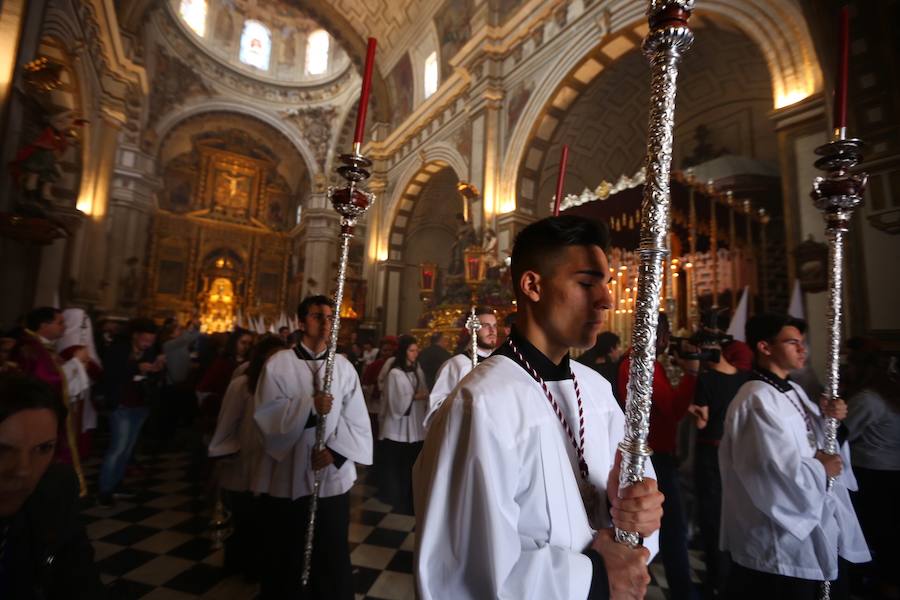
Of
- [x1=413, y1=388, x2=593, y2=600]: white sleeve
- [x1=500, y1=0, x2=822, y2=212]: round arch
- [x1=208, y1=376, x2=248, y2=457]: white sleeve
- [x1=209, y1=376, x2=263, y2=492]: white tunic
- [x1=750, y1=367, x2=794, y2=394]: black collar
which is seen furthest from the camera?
[x1=500, y1=0, x2=822, y2=212]: round arch

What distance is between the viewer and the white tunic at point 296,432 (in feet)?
7.90

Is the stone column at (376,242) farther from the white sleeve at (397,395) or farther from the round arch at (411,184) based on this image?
the white sleeve at (397,395)

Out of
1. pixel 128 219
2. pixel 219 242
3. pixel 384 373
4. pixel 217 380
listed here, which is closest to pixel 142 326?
pixel 217 380

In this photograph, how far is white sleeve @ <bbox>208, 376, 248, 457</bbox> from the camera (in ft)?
9.50

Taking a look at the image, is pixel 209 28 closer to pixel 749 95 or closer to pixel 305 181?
pixel 305 181

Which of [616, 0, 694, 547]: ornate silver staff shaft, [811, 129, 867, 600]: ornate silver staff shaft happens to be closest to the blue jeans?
[616, 0, 694, 547]: ornate silver staff shaft

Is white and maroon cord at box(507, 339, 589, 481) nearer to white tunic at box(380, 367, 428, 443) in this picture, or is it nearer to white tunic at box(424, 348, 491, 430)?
white tunic at box(424, 348, 491, 430)

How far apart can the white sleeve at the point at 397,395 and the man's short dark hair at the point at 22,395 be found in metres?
3.29

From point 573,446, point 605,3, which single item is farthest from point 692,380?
point 605,3

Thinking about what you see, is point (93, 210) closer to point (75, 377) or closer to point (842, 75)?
point (75, 377)

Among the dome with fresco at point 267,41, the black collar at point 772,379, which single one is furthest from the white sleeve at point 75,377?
the dome with fresco at point 267,41

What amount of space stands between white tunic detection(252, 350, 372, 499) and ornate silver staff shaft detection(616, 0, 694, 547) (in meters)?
1.90

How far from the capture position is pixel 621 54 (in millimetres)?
7422

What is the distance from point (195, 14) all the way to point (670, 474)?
24038 millimetres
